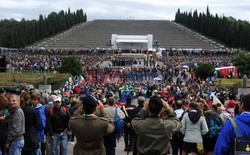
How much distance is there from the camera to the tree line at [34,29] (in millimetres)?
68750

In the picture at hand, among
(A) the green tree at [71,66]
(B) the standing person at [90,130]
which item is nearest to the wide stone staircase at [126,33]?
(A) the green tree at [71,66]

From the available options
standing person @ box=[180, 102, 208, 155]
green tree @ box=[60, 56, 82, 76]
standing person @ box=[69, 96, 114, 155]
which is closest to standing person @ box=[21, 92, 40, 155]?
standing person @ box=[69, 96, 114, 155]

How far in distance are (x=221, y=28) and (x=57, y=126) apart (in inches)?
2694

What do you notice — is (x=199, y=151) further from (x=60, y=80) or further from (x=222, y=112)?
(x=60, y=80)

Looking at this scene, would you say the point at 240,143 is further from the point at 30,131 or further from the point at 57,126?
the point at 57,126

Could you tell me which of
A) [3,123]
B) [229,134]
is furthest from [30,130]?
[229,134]

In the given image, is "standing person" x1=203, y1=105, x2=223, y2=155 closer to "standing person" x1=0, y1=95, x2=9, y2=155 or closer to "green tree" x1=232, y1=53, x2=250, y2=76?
"standing person" x1=0, y1=95, x2=9, y2=155

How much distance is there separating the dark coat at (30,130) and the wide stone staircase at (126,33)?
6414 centimetres

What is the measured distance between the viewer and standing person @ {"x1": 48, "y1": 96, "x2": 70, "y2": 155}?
719 cm

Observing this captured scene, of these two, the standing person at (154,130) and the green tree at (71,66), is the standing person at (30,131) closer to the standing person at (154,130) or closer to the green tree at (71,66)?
the standing person at (154,130)

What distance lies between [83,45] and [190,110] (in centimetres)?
6783

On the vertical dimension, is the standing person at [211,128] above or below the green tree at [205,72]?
above

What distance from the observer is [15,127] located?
18.9 feet

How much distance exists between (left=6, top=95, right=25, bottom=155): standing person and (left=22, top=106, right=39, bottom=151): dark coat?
0.70 ft
